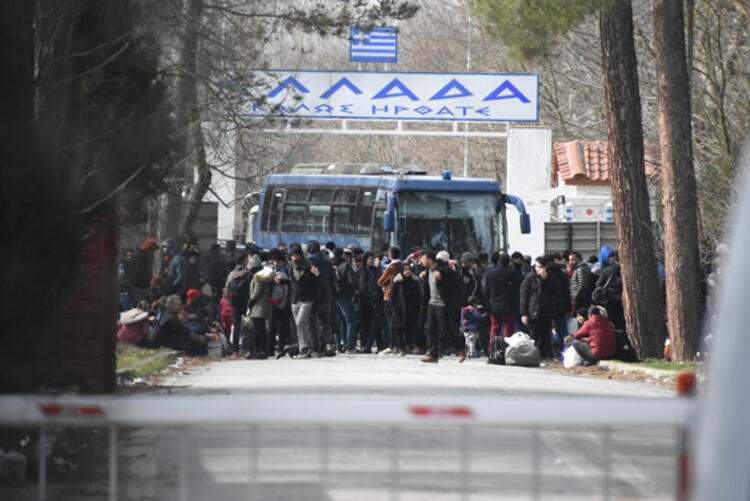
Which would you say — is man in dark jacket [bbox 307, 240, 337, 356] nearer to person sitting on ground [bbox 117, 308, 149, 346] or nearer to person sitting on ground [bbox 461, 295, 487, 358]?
person sitting on ground [bbox 461, 295, 487, 358]

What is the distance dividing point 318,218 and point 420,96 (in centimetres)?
486

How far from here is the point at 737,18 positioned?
91.3 feet

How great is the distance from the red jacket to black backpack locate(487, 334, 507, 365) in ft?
3.93

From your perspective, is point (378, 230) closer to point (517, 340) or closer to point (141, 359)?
point (517, 340)

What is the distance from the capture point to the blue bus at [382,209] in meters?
30.7

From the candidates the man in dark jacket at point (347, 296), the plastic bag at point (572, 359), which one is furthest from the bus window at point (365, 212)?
the plastic bag at point (572, 359)

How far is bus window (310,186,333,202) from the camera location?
37.1m

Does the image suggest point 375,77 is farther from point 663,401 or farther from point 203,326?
point 663,401

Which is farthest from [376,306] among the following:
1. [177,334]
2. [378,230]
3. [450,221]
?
[378,230]

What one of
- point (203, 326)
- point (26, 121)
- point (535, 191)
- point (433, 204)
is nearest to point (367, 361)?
point (203, 326)

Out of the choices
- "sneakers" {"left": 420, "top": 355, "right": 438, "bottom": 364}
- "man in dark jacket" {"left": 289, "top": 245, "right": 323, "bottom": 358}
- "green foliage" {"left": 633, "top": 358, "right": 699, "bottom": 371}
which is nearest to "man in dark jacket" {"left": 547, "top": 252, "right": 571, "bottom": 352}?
"green foliage" {"left": 633, "top": 358, "right": 699, "bottom": 371}

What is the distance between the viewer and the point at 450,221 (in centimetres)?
3094

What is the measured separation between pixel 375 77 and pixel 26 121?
1213 inches

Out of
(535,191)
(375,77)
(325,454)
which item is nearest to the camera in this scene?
(325,454)
